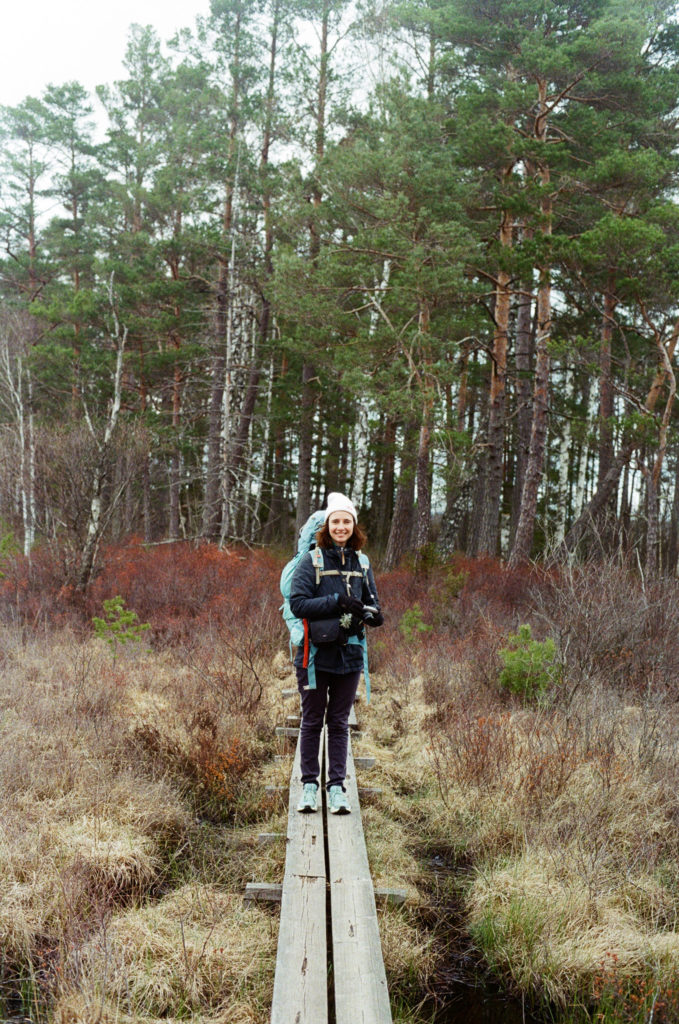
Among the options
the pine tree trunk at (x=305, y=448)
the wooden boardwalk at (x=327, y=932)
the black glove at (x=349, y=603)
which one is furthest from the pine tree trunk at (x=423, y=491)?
the wooden boardwalk at (x=327, y=932)

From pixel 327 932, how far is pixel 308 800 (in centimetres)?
99

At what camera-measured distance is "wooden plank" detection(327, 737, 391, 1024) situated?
2.69m

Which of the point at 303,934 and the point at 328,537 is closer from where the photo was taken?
the point at 303,934

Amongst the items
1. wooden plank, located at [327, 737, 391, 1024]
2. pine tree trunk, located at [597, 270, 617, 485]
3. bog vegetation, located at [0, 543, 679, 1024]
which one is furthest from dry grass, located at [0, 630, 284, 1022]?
pine tree trunk, located at [597, 270, 617, 485]

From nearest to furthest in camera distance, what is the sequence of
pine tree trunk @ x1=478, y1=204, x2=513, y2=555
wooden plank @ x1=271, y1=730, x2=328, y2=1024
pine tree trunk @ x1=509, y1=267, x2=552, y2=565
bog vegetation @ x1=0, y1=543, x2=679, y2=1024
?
1. wooden plank @ x1=271, y1=730, x2=328, y2=1024
2. bog vegetation @ x1=0, y1=543, x2=679, y2=1024
3. pine tree trunk @ x1=509, y1=267, x2=552, y2=565
4. pine tree trunk @ x1=478, y1=204, x2=513, y2=555

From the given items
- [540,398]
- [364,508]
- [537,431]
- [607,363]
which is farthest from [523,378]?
[364,508]

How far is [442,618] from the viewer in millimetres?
10039

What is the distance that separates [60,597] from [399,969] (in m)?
8.15

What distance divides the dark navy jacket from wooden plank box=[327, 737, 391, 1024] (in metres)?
0.97

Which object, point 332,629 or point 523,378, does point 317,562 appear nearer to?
point 332,629

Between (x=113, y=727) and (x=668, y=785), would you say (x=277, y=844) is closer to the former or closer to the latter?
(x=113, y=727)

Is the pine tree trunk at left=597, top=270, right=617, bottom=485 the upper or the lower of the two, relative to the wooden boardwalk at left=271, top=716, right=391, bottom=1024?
upper

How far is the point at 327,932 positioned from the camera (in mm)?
3420

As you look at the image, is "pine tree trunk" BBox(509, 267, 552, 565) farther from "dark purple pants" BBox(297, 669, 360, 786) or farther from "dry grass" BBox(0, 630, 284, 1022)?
"dark purple pants" BBox(297, 669, 360, 786)
